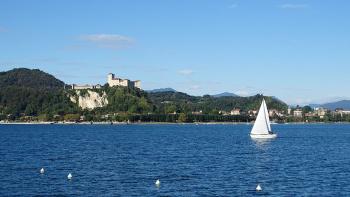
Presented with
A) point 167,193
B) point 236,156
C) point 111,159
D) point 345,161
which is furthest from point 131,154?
point 167,193

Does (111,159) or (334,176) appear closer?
(334,176)

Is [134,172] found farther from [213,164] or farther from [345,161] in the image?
[345,161]

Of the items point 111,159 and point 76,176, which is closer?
point 76,176

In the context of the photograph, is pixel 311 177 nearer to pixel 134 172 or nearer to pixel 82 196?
pixel 134 172

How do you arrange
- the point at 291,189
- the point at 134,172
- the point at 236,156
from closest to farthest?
the point at 291,189 → the point at 134,172 → the point at 236,156

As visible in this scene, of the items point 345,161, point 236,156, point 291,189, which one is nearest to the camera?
point 291,189

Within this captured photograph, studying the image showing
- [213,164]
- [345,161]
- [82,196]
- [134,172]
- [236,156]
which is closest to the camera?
[82,196]

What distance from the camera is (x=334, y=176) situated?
6334 cm

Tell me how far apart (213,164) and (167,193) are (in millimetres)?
25088

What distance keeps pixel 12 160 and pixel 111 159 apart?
42.4 feet

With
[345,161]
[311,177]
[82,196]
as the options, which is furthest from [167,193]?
[345,161]

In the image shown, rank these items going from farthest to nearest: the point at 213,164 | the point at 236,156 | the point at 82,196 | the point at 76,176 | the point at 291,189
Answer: the point at 236,156 < the point at 213,164 < the point at 76,176 < the point at 291,189 < the point at 82,196

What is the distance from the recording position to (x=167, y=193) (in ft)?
167

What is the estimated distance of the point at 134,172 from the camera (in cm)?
6519
